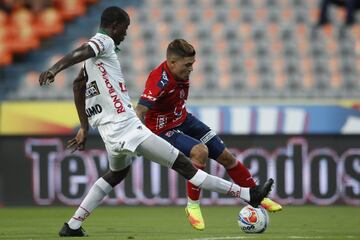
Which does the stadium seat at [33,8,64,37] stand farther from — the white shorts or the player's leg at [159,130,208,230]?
the white shorts

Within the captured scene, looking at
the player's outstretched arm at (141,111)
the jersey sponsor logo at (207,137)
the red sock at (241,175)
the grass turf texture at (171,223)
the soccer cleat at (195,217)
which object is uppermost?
the player's outstretched arm at (141,111)

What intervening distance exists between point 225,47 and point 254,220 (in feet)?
29.3

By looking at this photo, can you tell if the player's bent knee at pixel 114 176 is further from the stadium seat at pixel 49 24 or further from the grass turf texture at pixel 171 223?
the stadium seat at pixel 49 24

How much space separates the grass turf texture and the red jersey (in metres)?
1.04

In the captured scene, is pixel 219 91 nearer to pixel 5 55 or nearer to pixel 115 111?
pixel 5 55

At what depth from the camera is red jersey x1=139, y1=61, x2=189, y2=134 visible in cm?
844

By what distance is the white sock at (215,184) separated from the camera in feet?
25.2

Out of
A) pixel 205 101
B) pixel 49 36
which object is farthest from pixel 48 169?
pixel 49 36

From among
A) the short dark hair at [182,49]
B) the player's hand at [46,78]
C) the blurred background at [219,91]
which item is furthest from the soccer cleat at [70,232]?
the blurred background at [219,91]

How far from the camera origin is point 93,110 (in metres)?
7.67

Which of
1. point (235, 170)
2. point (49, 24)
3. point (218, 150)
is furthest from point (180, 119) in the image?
point (49, 24)

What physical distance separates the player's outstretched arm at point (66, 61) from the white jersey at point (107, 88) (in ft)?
0.74

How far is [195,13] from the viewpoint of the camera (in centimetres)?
1719

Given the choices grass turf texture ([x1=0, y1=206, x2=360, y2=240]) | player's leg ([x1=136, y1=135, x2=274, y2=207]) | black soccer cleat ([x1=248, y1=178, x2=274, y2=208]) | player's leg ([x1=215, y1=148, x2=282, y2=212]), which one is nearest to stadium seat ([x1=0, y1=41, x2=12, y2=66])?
grass turf texture ([x1=0, y1=206, x2=360, y2=240])
